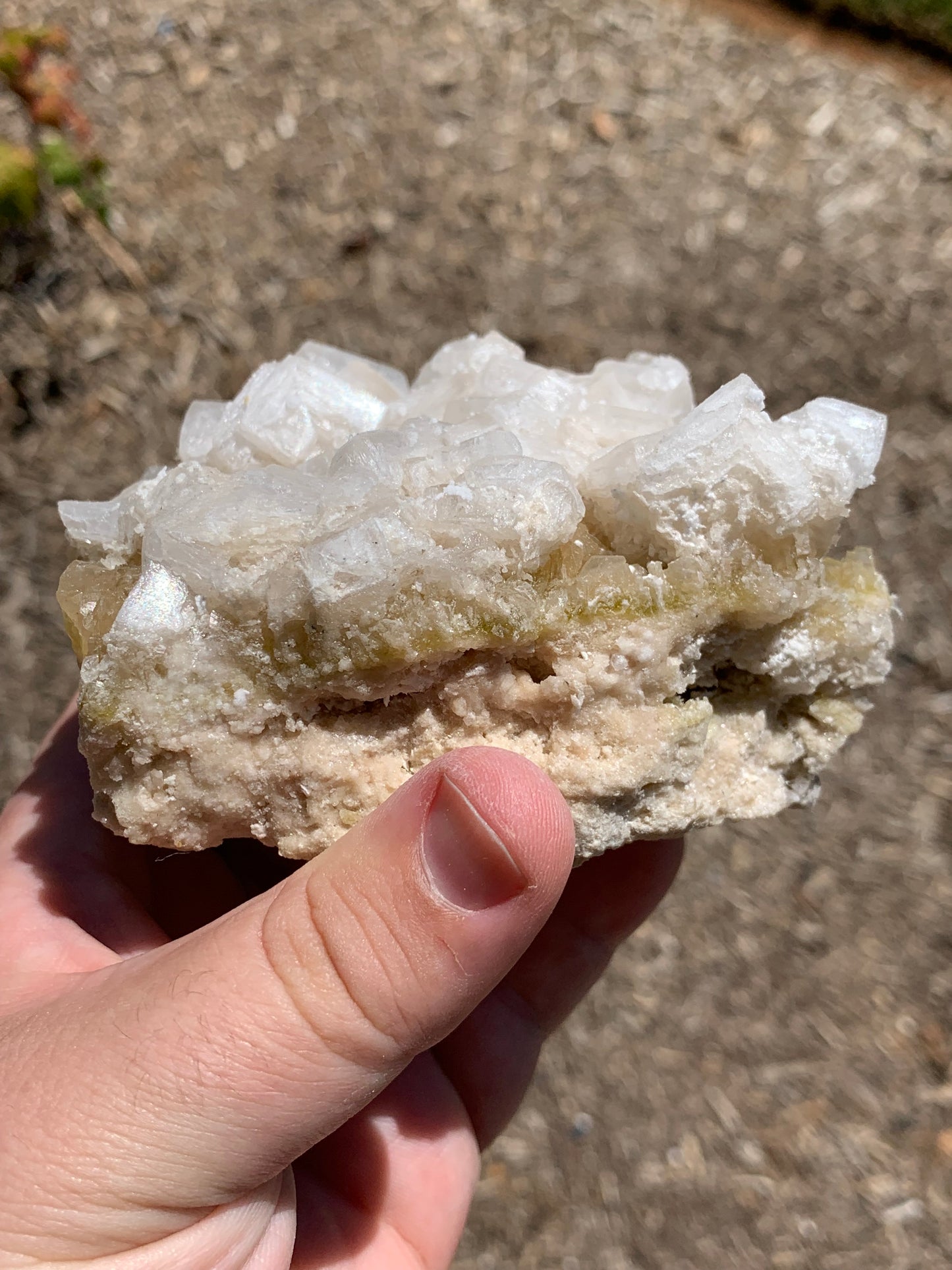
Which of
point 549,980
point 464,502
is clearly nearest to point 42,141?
point 464,502

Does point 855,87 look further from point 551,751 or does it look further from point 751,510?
point 551,751

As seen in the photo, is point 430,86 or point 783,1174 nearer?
point 783,1174

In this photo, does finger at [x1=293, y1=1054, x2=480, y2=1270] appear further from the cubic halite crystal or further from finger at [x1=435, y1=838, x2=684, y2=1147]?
the cubic halite crystal

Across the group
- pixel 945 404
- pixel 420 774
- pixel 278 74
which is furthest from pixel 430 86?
pixel 420 774

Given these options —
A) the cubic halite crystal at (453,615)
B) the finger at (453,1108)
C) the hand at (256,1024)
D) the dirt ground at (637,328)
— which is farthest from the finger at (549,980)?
the dirt ground at (637,328)

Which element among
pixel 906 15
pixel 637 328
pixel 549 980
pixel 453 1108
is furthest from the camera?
pixel 906 15

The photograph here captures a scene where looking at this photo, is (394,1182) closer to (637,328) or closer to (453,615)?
(453,615)

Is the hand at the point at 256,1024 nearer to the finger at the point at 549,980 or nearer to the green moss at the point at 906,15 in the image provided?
the finger at the point at 549,980
